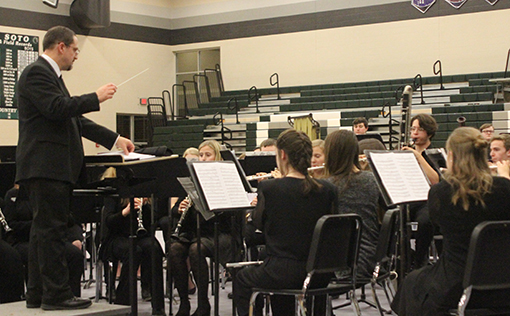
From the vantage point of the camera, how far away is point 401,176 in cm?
389

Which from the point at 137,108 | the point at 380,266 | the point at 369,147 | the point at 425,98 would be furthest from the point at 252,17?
the point at 380,266

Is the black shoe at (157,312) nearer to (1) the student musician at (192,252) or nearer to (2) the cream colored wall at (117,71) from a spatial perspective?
(1) the student musician at (192,252)

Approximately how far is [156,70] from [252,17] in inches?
132

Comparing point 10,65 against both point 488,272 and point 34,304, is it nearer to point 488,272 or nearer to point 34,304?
point 34,304

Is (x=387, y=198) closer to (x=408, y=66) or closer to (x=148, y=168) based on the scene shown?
(x=148, y=168)

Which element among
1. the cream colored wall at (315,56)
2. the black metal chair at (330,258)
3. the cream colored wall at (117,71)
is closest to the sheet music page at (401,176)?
the black metal chair at (330,258)

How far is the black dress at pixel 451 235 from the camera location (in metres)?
3.06

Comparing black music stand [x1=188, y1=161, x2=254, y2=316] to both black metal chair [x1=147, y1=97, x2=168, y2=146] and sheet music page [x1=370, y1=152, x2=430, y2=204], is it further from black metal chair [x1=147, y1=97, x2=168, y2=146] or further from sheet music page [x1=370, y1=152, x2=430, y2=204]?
black metal chair [x1=147, y1=97, x2=168, y2=146]

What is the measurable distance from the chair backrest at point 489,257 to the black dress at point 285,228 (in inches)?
37.3

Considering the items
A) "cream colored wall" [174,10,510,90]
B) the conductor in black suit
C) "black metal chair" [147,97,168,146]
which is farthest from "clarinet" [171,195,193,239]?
"black metal chair" [147,97,168,146]

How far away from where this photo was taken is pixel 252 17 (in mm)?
19109

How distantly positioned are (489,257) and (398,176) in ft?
3.25

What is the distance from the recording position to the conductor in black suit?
3656 mm

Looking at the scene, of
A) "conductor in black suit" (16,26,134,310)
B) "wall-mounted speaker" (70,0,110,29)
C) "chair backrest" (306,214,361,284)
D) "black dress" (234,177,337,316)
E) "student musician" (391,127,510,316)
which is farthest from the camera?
"wall-mounted speaker" (70,0,110,29)
